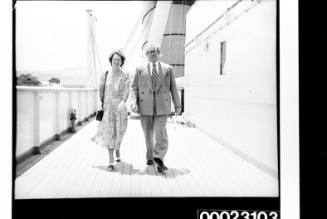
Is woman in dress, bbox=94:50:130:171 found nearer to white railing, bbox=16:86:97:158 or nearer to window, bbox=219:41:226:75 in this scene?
white railing, bbox=16:86:97:158

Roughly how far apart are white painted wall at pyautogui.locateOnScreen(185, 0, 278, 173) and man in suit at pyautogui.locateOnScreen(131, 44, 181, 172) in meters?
0.15

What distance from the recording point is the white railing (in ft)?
7.45

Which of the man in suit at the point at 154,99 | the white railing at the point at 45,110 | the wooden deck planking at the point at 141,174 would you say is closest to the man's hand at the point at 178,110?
the man in suit at the point at 154,99

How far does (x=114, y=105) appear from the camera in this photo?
7.95 ft

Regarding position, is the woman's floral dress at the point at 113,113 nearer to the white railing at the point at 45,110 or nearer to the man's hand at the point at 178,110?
the white railing at the point at 45,110

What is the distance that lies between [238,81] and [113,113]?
949mm

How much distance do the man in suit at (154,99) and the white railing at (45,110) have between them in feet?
1.08

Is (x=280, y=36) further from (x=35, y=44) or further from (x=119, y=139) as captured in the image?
(x=35, y=44)

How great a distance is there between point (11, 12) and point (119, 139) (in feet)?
3.65

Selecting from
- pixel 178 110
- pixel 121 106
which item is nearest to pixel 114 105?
pixel 121 106

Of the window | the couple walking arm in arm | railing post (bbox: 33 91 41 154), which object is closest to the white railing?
railing post (bbox: 33 91 41 154)
